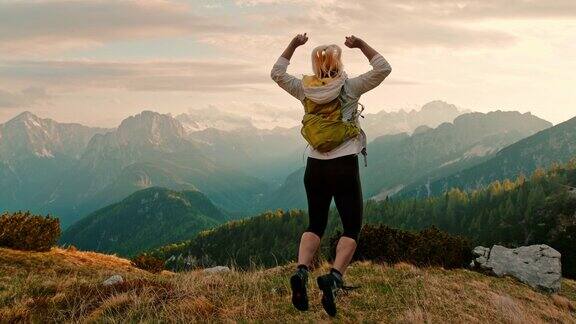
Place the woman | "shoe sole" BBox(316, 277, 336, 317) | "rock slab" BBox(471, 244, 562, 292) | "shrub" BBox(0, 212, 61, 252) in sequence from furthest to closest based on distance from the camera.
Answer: "shrub" BBox(0, 212, 61, 252) → "rock slab" BBox(471, 244, 562, 292) → the woman → "shoe sole" BBox(316, 277, 336, 317)

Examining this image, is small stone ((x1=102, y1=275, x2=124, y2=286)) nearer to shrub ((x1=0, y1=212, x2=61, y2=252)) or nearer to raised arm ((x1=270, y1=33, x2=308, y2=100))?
raised arm ((x1=270, y1=33, x2=308, y2=100))

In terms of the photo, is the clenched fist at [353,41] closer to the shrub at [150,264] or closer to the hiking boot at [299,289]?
the hiking boot at [299,289]

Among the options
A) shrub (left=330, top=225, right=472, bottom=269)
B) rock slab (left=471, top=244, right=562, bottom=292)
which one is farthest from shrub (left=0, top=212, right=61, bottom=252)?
rock slab (left=471, top=244, right=562, bottom=292)

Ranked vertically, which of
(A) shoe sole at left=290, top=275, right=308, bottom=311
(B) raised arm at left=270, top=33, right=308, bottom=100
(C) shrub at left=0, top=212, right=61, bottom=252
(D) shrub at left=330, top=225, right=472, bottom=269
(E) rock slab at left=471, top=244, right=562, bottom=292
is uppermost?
(B) raised arm at left=270, top=33, right=308, bottom=100

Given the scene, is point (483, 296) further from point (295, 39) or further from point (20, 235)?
point (20, 235)

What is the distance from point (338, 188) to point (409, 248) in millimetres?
12121

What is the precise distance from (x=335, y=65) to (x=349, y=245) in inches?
99.0

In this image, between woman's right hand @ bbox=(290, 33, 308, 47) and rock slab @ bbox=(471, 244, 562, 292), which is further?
rock slab @ bbox=(471, 244, 562, 292)

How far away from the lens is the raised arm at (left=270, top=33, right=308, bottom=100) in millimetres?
7590

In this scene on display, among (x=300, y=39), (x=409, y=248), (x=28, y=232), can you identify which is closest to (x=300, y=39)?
(x=300, y=39)

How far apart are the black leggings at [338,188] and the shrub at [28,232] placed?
24082 mm

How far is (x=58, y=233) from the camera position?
2947 cm

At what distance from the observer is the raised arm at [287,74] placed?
24.9 feet

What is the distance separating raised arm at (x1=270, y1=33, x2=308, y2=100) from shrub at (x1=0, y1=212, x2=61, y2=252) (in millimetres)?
23759
